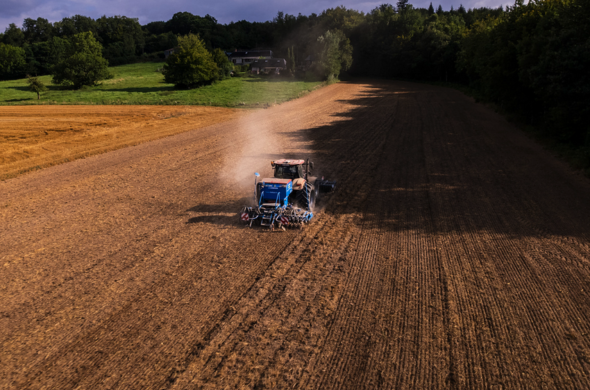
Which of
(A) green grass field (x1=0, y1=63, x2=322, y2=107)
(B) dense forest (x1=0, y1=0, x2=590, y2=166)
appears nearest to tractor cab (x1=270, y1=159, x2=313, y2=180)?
(B) dense forest (x1=0, y1=0, x2=590, y2=166)

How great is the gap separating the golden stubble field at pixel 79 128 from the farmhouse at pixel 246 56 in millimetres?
78054

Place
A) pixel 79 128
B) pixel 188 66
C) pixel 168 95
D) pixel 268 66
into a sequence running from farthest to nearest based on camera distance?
pixel 268 66, pixel 188 66, pixel 168 95, pixel 79 128

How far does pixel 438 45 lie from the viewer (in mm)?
72688

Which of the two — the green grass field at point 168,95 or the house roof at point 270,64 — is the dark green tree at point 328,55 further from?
the house roof at point 270,64

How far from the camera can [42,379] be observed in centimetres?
657

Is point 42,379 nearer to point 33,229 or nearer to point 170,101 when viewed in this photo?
point 33,229

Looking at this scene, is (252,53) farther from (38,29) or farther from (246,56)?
(38,29)

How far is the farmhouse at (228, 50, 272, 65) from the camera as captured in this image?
114438mm

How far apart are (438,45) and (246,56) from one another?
207ft

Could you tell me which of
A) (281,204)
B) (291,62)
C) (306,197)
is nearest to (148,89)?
(291,62)

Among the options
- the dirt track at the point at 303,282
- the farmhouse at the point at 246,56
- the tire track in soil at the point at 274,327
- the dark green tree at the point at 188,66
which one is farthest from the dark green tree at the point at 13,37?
the tire track in soil at the point at 274,327

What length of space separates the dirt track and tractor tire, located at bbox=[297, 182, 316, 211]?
696mm

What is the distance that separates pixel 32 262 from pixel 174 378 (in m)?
7.03

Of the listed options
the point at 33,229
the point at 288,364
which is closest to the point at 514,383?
the point at 288,364
